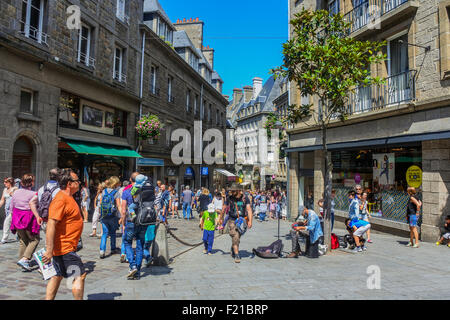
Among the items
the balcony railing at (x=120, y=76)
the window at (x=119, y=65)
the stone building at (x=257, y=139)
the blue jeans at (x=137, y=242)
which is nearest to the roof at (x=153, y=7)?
the window at (x=119, y=65)

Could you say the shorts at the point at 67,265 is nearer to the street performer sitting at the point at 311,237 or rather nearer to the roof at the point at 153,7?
the street performer sitting at the point at 311,237

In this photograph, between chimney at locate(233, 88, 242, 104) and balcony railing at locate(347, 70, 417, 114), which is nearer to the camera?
balcony railing at locate(347, 70, 417, 114)

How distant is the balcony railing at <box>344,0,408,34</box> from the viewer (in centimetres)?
1126

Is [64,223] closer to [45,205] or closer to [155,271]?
[45,205]

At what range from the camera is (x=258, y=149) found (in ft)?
180

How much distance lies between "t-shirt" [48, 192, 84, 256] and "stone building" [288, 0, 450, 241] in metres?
8.51

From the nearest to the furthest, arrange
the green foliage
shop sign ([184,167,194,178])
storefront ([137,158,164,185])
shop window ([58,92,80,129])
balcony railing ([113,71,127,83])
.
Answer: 1. the green foliage
2. shop window ([58,92,80,129])
3. balcony railing ([113,71,127,83])
4. storefront ([137,158,164,185])
5. shop sign ([184,167,194,178])

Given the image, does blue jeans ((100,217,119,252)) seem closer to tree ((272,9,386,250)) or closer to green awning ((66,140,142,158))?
tree ((272,9,386,250))

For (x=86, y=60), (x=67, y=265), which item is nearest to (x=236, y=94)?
(x=86, y=60)

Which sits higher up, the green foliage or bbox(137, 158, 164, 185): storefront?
the green foliage

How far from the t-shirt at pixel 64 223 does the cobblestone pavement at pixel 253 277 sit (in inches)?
52.0

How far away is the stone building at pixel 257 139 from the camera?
171 feet

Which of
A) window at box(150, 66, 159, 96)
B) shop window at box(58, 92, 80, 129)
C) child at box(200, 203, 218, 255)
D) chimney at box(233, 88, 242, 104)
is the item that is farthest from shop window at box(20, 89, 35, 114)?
chimney at box(233, 88, 242, 104)

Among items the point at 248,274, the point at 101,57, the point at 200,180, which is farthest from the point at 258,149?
the point at 248,274
